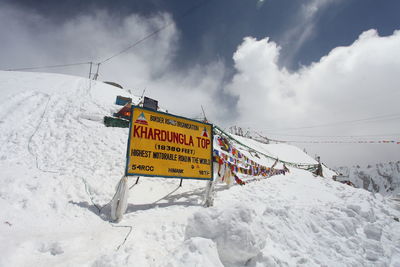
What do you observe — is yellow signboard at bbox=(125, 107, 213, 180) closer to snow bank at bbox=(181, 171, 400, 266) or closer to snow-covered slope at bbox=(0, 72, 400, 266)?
snow-covered slope at bbox=(0, 72, 400, 266)

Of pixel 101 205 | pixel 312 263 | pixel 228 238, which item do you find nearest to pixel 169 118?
pixel 101 205

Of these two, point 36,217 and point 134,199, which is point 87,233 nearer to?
point 36,217

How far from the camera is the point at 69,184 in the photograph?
6047 millimetres

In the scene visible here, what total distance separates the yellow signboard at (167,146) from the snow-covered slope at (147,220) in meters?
1.07

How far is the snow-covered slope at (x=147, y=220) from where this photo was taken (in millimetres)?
3291

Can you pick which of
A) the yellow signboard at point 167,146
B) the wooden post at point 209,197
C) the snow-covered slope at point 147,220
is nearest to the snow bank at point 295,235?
the snow-covered slope at point 147,220

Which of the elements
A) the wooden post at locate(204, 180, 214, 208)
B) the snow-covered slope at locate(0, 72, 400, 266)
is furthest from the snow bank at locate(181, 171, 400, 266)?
the wooden post at locate(204, 180, 214, 208)

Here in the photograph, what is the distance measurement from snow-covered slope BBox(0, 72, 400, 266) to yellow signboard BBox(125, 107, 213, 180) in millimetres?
1070

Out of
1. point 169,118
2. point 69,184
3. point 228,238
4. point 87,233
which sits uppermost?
point 169,118

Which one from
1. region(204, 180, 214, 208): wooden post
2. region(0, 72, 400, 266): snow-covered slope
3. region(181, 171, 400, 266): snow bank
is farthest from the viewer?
region(204, 180, 214, 208): wooden post

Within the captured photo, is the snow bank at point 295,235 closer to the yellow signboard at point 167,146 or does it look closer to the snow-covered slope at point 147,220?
the snow-covered slope at point 147,220

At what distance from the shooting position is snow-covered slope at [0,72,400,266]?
3291 millimetres

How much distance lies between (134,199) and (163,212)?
4.35 feet

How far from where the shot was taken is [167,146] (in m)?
6.75
